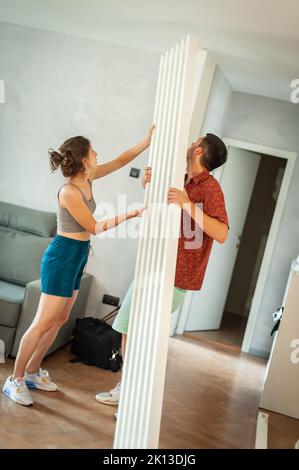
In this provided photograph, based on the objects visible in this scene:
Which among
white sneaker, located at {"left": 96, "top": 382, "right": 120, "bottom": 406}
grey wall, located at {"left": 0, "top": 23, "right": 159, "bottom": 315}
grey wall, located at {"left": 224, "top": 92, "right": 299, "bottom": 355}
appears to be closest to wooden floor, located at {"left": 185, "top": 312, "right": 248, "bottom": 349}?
grey wall, located at {"left": 224, "top": 92, "right": 299, "bottom": 355}

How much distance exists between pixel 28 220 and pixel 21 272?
19.4 inches

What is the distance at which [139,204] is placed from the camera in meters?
5.11

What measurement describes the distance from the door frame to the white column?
146 inches

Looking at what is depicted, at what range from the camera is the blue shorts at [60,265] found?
11.2 ft

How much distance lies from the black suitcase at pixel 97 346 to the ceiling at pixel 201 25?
2.29m

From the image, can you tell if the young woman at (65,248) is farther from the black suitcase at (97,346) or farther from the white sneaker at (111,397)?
the black suitcase at (97,346)

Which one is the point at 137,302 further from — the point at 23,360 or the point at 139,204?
the point at 139,204

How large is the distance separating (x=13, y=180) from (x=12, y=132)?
16.6 inches

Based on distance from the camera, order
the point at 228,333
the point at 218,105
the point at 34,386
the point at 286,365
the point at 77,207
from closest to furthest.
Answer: the point at 77,207 → the point at 34,386 → the point at 286,365 → the point at 218,105 → the point at 228,333

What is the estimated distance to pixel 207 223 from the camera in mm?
2600

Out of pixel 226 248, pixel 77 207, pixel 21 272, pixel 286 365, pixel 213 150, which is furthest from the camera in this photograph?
pixel 226 248

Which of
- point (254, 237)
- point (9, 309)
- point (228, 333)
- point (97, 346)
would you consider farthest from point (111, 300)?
point (254, 237)

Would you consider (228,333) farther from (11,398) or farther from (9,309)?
(11,398)
